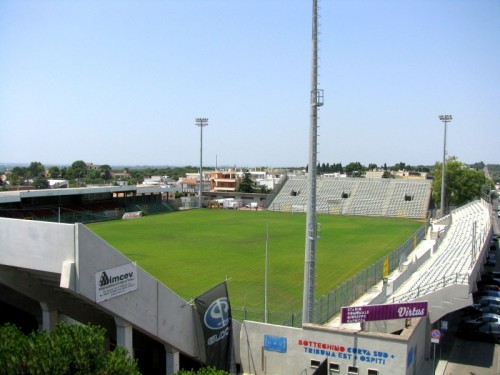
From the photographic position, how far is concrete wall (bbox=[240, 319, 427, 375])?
1389cm

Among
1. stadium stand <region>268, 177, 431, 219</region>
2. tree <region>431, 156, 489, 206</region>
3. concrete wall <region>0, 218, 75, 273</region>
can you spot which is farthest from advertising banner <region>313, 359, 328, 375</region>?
tree <region>431, 156, 489, 206</region>

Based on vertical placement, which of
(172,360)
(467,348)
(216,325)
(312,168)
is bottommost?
(467,348)

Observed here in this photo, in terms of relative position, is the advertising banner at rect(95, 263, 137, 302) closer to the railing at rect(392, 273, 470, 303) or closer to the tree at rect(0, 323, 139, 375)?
the tree at rect(0, 323, 139, 375)

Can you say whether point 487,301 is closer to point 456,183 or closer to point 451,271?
point 451,271

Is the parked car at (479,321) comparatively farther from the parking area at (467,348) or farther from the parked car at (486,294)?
the parked car at (486,294)

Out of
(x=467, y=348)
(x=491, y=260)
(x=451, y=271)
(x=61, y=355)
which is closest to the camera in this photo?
(x=61, y=355)

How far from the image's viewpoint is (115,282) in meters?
12.1

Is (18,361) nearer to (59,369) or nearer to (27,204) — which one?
(59,369)

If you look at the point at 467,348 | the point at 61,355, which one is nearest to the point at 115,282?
the point at 61,355

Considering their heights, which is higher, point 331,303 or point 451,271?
point 451,271

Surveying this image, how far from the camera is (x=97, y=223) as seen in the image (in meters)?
52.8

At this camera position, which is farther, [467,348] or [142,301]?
[467,348]

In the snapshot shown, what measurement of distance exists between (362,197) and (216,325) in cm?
5743

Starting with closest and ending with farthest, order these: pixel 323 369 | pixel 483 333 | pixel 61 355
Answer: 1. pixel 61 355
2. pixel 323 369
3. pixel 483 333
